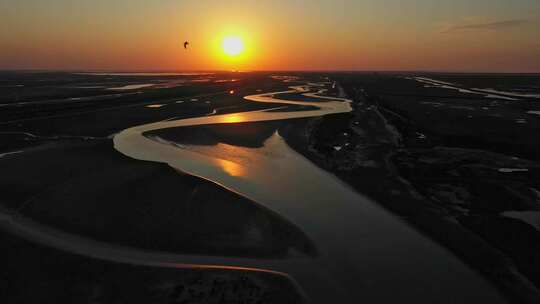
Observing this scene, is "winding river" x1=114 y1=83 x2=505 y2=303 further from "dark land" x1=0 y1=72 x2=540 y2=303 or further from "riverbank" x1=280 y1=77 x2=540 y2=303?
"riverbank" x1=280 y1=77 x2=540 y2=303

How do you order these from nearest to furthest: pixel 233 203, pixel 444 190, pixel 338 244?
pixel 338 244 < pixel 233 203 < pixel 444 190

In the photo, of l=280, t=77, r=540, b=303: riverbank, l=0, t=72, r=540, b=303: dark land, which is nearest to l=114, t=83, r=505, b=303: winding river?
l=0, t=72, r=540, b=303: dark land

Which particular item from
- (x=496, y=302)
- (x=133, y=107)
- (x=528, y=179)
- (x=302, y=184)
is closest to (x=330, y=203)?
(x=302, y=184)

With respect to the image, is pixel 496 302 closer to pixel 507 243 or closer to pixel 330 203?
pixel 507 243

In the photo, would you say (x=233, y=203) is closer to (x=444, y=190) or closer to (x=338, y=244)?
(x=338, y=244)

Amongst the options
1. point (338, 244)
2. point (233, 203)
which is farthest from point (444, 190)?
point (233, 203)

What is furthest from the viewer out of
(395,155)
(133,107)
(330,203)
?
(133,107)

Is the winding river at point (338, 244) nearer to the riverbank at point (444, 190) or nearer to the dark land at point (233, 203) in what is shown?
the dark land at point (233, 203)

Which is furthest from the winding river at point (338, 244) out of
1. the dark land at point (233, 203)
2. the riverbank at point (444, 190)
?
the riverbank at point (444, 190)
